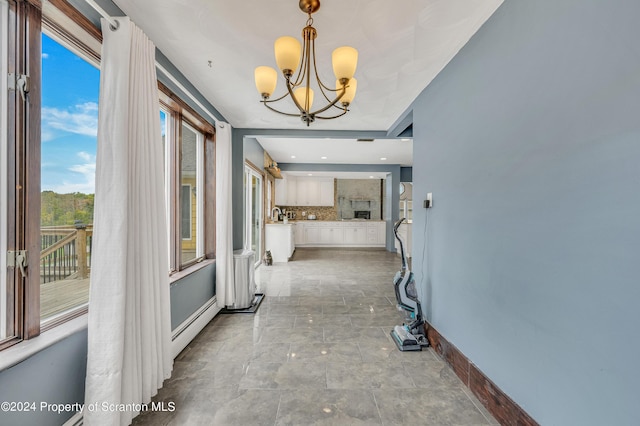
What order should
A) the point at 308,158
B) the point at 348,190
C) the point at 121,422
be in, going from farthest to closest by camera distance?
1. the point at 348,190
2. the point at 308,158
3. the point at 121,422

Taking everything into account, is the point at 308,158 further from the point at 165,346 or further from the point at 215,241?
the point at 165,346

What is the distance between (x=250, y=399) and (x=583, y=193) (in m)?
2.16

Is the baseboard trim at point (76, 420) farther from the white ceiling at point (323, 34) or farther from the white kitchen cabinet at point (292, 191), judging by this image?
the white kitchen cabinet at point (292, 191)

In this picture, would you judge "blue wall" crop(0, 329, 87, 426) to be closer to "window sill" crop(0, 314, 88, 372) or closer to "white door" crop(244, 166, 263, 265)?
"window sill" crop(0, 314, 88, 372)

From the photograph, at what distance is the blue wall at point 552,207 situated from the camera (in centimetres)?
96

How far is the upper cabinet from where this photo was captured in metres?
8.58

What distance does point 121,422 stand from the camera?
1.41m

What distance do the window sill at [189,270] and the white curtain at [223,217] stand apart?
0.42 ft

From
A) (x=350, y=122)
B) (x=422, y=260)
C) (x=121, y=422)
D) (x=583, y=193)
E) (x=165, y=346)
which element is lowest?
(x=121, y=422)

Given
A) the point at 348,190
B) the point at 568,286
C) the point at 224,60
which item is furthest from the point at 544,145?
the point at 348,190

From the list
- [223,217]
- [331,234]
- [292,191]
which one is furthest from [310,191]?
[223,217]

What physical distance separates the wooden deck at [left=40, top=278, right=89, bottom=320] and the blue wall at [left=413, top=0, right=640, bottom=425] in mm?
2490

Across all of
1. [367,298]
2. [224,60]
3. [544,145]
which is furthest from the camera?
[367,298]

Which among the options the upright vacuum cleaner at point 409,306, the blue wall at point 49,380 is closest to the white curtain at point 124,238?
the blue wall at point 49,380
